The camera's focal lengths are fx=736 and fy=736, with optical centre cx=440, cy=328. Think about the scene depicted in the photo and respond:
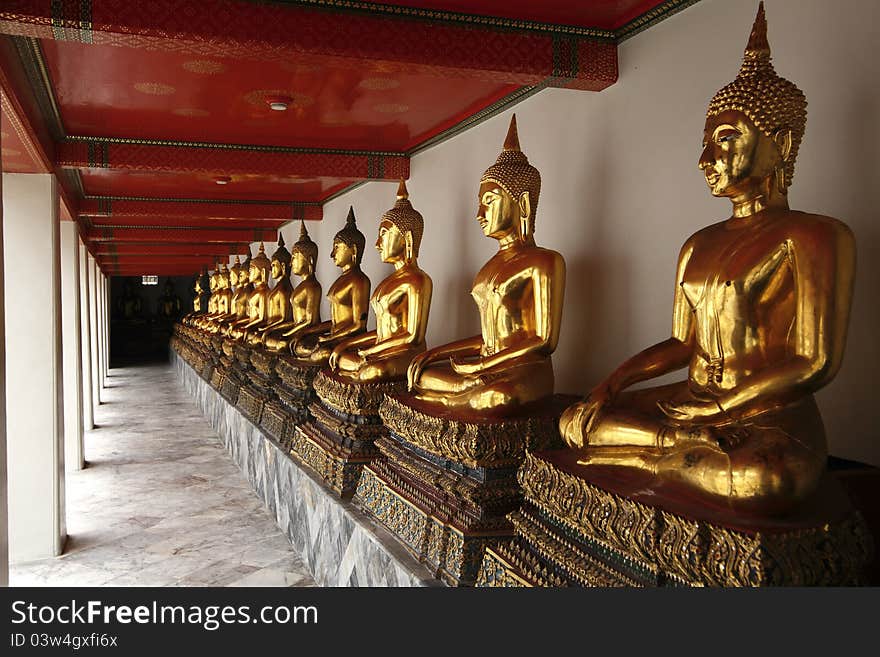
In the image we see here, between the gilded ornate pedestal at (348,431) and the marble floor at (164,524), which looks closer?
the gilded ornate pedestal at (348,431)

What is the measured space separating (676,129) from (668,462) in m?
1.58

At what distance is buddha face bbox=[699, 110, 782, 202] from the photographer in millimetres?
2074

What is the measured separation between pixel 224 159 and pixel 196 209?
324 cm

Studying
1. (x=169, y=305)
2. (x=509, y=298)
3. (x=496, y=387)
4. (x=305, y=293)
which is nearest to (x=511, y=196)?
(x=509, y=298)

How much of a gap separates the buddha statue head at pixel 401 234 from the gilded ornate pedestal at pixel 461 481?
A: 1.49 meters

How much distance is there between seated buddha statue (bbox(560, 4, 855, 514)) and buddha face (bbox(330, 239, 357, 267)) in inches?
136

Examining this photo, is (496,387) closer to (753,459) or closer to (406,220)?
(753,459)

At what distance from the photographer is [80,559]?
15.1ft

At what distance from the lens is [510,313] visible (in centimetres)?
326

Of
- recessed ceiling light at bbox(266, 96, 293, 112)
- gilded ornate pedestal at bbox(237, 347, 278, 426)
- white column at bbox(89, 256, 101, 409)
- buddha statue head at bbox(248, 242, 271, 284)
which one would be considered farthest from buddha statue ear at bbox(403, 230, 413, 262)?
white column at bbox(89, 256, 101, 409)

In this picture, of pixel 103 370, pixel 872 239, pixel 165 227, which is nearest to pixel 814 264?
pixel 872 239

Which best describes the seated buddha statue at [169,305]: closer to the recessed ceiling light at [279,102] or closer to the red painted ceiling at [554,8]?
the recessed ceiling light at [279,102]

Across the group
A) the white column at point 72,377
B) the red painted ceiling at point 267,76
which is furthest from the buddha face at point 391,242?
the white column at point 72,377

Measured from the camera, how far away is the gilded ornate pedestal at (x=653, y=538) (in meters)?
1.61
